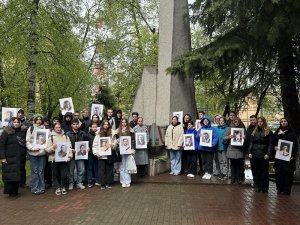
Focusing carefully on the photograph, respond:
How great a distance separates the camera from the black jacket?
9422 millimetres

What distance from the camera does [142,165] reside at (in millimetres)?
12133

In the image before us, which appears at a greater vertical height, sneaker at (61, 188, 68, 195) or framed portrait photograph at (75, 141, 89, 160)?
framed portrait photograph at (75, 141, 89, 160)

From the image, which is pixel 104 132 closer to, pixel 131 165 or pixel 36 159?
pixel 131 165

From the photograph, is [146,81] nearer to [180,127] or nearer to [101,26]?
[180,127]

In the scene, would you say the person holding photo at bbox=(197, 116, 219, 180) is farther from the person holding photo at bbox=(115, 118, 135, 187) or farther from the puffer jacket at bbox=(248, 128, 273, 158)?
the person holding photo at bbox=(115, 118, 135, 187)

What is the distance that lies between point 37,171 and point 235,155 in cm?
518

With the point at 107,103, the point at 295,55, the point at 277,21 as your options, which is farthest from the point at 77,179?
the point at 107,103

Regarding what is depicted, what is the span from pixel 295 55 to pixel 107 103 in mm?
20514

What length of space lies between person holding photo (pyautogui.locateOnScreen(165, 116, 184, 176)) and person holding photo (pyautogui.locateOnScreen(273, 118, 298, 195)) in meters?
3.02

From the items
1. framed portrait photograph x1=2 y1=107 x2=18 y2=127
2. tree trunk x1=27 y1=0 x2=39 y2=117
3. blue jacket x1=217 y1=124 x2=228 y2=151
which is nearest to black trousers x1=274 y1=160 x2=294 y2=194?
blue jacket x1=217 y1=124 x2=228 y2=151

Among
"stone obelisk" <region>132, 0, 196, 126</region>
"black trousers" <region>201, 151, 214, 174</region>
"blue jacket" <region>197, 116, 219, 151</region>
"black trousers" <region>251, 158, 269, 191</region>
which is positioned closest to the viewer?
"black trousers" <region>251, 158, 269, 191</region>

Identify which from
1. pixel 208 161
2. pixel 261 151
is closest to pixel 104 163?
pixel 208 161

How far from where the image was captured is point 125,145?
427 inches

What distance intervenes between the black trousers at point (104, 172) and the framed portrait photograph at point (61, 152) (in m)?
1.03
